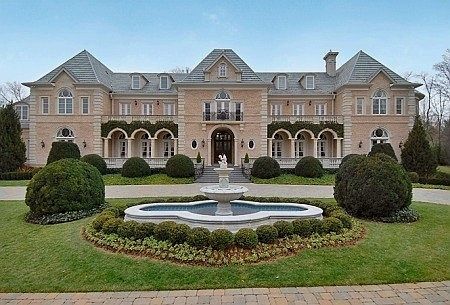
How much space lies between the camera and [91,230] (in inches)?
335

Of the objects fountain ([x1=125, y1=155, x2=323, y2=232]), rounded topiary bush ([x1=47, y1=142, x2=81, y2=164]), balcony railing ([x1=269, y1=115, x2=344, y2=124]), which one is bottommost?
fountain ([x1=125, y1=155, x2=323, y2=232])

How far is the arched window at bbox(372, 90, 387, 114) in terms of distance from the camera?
99.0 ft

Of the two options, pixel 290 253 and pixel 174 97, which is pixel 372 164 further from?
pixel 174 97

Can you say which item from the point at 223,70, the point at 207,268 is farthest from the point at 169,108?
the point at 207,268

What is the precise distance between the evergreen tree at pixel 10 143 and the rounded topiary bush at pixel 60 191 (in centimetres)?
1927

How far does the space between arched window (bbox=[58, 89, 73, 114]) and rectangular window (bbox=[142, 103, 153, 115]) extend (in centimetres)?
698

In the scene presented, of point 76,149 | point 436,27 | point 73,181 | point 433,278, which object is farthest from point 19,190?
point 436,27

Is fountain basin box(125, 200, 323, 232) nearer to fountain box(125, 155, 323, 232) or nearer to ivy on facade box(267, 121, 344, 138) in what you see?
fountain box(125, 155, 323, 232)

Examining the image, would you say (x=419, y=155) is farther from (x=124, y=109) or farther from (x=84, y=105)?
(x=84, y=105)

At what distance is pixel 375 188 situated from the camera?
10148 mm

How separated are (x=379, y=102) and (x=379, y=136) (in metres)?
3.21

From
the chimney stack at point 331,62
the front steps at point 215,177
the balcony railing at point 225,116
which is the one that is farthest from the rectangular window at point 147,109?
the chimney stack at point 331,62

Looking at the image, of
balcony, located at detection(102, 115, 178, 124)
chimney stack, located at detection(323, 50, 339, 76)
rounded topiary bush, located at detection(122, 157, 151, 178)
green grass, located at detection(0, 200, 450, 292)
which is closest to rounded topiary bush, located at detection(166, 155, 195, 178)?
rounded topiary bush, located at detection(122, 157, 151, 178)

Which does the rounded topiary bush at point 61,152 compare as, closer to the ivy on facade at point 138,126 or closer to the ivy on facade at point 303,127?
the ivy on facade at point 138,126
